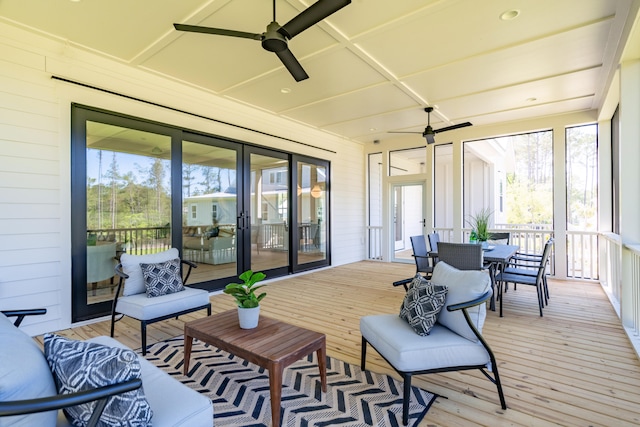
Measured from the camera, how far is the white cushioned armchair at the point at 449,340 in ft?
6.70

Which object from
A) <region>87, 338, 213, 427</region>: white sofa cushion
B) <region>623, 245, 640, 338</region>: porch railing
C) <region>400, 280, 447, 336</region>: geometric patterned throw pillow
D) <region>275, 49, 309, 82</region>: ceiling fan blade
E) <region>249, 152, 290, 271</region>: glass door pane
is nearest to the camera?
<region>87, 338, 213, 427</region>: white sofa cushion

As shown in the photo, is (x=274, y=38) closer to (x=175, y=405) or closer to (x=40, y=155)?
(x=175, y=405)

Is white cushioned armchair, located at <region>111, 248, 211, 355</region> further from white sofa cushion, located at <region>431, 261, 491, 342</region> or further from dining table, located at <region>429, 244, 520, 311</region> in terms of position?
Answer: dining table, located at <region>429, 244, 520, 311</region>

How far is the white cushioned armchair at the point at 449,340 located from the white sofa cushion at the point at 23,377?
1.76 meters

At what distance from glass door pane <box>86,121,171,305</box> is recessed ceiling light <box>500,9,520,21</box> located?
423cm

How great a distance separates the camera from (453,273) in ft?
8.16

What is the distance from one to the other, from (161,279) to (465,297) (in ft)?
9.65

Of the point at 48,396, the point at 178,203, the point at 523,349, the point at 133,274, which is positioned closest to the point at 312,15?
the point at 48,396

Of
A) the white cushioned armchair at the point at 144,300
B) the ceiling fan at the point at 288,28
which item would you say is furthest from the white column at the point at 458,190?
the white cushioned armchair at the point at 144,300

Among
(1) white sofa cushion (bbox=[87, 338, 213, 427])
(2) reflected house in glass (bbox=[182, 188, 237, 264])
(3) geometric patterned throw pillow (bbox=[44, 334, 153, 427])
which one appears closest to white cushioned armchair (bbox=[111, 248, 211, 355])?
(2) reflected house in glass (bbox=[182, 188, 237, 264])

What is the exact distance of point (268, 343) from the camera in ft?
7.16

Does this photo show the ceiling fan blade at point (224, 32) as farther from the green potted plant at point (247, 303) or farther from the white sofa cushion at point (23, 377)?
the white sofa cushion at point (23, 377)

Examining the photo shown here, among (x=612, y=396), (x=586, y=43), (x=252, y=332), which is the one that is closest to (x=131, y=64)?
(x=252, y=332)

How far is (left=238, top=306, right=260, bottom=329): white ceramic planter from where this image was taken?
94.7 inches
